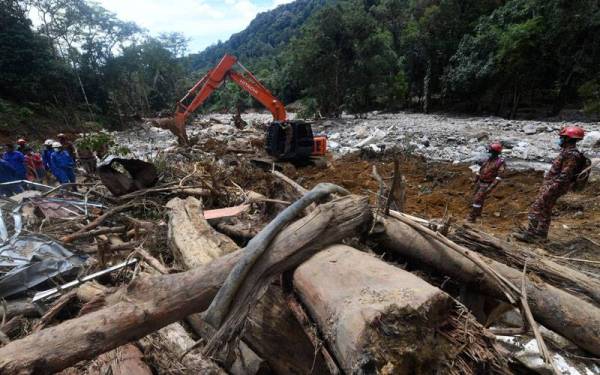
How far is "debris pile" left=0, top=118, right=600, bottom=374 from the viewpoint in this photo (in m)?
1.25

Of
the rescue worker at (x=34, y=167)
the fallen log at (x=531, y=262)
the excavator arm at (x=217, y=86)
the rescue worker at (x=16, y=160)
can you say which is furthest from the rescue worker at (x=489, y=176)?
the rescue worker at (x=34, y=167)

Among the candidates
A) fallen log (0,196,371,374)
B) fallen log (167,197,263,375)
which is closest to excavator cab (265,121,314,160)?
fallen log (167,197,263,375)

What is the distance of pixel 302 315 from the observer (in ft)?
5.00

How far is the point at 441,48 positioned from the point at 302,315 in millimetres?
24106

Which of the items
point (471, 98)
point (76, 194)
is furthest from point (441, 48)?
point (76, 194)

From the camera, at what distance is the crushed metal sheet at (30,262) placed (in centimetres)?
293

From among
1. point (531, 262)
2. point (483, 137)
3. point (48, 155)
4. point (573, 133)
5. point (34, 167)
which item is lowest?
point (483, 137)

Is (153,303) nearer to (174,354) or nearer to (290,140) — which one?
(174,354)

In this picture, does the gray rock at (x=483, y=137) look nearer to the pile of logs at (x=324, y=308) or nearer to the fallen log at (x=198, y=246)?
the pile of logs at (x=324, y=308)

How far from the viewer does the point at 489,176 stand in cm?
470

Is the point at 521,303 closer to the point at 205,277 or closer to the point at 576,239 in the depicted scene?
the point at 205,277

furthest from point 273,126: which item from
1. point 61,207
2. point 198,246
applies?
point 198,246

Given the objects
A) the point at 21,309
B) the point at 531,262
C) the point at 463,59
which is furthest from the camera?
the point at 463,59

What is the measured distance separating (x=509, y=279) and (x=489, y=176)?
10.6 feet
